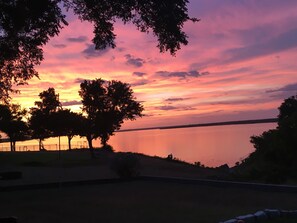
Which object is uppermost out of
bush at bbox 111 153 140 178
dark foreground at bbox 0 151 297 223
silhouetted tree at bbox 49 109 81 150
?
silhouetted tree at bbox 49 109 81 150

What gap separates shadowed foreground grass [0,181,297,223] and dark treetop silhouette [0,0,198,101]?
482cm

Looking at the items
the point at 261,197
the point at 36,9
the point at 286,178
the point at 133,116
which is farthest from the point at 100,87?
the point at 36,9

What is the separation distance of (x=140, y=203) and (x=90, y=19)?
701 cm

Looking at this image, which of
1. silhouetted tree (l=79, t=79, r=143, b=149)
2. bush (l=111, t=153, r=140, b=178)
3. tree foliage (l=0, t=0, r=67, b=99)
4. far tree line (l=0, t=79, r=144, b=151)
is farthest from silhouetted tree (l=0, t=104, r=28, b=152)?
tree foliage (l=0, t=0, r=67, b=99)

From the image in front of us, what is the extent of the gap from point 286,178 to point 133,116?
101ft

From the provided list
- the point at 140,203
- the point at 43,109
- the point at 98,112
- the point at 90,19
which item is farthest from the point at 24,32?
the point at 43,109

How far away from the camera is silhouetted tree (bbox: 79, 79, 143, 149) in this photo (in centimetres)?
4800

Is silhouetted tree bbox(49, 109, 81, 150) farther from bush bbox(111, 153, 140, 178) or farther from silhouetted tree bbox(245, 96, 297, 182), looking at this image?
silhouetted tree bbox(245, 96, 297, 182)

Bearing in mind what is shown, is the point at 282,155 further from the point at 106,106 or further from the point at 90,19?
the point at 106,106

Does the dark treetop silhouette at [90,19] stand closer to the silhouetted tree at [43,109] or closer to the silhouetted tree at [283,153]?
the silhouetted tree at [283,153]

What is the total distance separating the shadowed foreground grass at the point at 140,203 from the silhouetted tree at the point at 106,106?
26877mm

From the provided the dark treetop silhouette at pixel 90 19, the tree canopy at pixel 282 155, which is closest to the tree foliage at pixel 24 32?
the dark treetop silhouette at pixel 90 19

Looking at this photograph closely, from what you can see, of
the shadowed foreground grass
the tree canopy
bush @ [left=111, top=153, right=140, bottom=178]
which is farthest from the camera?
the tree canopy

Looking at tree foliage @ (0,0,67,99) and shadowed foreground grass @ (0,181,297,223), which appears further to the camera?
shadowed foreground grass @ (0,181,297,223)
